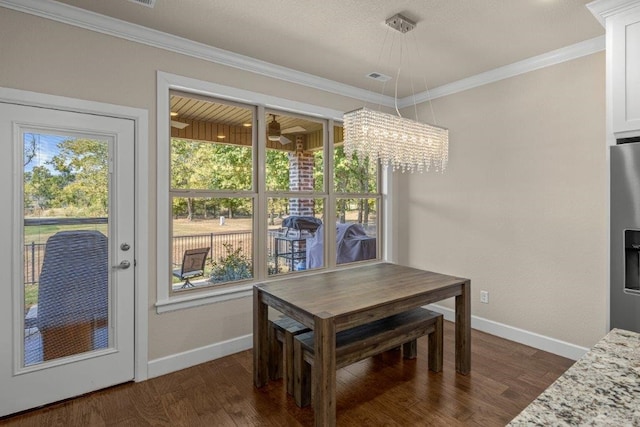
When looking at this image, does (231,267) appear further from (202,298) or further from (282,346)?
(282,346)

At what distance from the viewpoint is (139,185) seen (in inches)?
107

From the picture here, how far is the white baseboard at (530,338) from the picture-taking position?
3076mm

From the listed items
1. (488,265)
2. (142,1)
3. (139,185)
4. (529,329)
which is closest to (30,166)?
(139,185)

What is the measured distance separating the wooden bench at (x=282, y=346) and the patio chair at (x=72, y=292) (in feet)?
4.08

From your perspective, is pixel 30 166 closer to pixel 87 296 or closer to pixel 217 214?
pixel 87 296

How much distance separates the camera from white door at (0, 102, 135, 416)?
226 cm

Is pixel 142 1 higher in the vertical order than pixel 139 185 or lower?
higher

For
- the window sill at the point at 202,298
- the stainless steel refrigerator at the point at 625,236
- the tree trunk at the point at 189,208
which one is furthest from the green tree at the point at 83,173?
the stainless steel refrigerator at the point at 625,236

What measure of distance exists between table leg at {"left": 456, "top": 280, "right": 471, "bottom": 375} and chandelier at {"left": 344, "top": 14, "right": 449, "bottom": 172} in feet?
3.67

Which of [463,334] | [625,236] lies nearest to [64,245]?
[463,334]

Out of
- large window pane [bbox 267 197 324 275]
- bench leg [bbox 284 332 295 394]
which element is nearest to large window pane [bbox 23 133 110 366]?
bench leg [bbox 284 332 295 394]

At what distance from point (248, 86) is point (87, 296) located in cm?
218

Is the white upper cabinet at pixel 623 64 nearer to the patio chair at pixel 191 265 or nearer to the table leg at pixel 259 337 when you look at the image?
the table leg at pixel 259 337

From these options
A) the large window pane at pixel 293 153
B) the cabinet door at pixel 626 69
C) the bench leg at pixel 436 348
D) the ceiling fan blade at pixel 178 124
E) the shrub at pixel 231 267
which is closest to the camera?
the cabinet door at pixel 626 69
